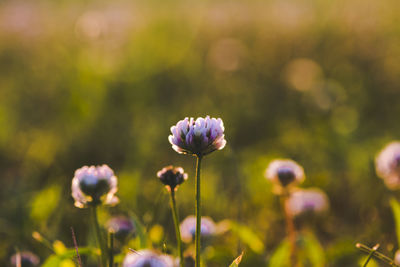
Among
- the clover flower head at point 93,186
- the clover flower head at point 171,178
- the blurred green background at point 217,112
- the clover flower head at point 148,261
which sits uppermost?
the blurred green background at point 217,112

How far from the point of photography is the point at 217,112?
3.21 meters

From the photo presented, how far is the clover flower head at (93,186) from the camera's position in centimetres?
104

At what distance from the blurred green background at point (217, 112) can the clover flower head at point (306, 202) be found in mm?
139

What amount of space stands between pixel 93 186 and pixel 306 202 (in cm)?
87

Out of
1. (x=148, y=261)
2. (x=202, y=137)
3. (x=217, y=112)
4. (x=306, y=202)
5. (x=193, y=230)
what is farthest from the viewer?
(x=217, y=112)

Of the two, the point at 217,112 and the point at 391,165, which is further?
the point at 217,112

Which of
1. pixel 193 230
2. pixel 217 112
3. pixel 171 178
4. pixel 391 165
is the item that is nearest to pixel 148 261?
pixel 171 178

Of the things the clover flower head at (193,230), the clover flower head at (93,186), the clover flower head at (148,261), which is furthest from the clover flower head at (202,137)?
the clover flower head at (193,230)

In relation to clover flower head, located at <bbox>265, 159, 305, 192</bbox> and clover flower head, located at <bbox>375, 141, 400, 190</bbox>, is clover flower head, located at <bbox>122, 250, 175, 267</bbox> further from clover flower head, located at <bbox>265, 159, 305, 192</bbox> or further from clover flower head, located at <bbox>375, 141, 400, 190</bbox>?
clover flower head, located at <bbox>375, 141, 400, 190</bbox>

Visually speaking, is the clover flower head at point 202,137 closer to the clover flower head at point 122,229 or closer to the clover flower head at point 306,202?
the clover flower head at point 122,229

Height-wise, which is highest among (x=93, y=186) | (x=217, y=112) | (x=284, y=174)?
(x=217, y=112)

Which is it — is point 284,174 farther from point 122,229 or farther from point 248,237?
point 122,229

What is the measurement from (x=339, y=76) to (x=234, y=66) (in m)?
0.86

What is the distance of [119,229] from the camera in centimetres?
145
